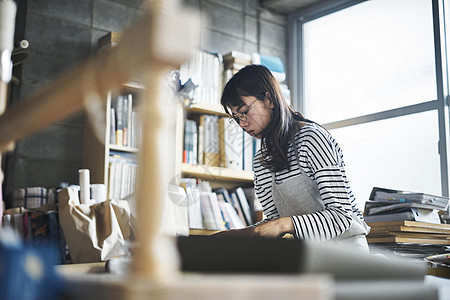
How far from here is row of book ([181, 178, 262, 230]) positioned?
118 inches

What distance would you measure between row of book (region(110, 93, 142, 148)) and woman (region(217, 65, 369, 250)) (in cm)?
120

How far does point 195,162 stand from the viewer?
3.18 m

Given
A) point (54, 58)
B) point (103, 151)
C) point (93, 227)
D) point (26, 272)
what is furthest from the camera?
point (54, 58)

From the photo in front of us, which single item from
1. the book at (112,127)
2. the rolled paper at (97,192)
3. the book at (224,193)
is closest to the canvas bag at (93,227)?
the rolled paper at (97,192)

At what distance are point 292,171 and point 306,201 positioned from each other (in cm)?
10

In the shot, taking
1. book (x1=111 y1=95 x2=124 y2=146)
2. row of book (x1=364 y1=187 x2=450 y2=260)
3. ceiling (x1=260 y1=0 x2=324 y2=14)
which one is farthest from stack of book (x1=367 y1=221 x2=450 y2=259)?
ceiling (x1=260 y1=0 x2=324 y2=14)

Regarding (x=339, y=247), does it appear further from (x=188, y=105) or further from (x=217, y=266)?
(x=188, y=105)

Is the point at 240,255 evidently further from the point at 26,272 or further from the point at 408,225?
the point at 408,225

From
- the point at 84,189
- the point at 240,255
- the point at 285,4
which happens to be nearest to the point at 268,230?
the point at 240,255

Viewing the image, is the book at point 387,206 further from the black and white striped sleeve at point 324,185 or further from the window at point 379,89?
the black and white striped sleeve at point 324,185

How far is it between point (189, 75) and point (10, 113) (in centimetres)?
275

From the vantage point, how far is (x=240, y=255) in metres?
0.53

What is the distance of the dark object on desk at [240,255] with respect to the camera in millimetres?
479

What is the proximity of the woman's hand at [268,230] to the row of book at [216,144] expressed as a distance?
174 cm
